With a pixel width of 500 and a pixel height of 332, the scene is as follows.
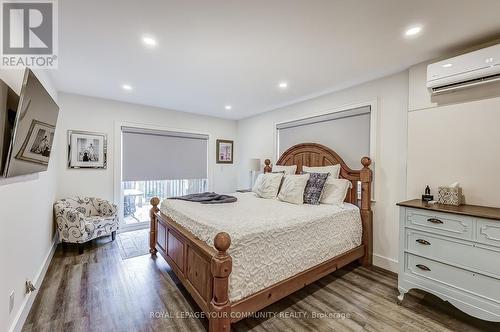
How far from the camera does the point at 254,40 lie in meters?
2.16

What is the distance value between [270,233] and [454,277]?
1.68 meters

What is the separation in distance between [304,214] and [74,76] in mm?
3613

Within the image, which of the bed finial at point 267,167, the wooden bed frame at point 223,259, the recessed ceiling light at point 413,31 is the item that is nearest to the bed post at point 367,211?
the wooden bed frame at point 223,259

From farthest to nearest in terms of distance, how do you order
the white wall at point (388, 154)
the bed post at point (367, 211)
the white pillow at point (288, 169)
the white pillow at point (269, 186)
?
the white pillow at point (288, 169) < the white pillow at point (269, 186) < the bed post at point (367, 211) < the white wall at point (388, 154)

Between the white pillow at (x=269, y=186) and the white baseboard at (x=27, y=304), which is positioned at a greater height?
the white pillow at (x=269, y=186)

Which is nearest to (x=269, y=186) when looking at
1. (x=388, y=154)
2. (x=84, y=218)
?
(x=388, y=154)

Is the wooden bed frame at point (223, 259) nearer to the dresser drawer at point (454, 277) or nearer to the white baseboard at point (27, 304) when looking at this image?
the dresser drawer at point (454, 277)

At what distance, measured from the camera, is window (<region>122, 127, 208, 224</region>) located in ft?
14.7

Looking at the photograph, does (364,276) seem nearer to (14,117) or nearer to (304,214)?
(304,214)

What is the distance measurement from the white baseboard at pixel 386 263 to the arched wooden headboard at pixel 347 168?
79mm

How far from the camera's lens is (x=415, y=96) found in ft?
8.70

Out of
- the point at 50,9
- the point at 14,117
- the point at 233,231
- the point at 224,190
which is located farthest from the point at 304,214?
the point at 224,190

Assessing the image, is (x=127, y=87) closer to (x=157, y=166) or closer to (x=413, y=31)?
(x=157, y=166)

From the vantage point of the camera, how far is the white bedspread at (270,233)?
183 centimetres
